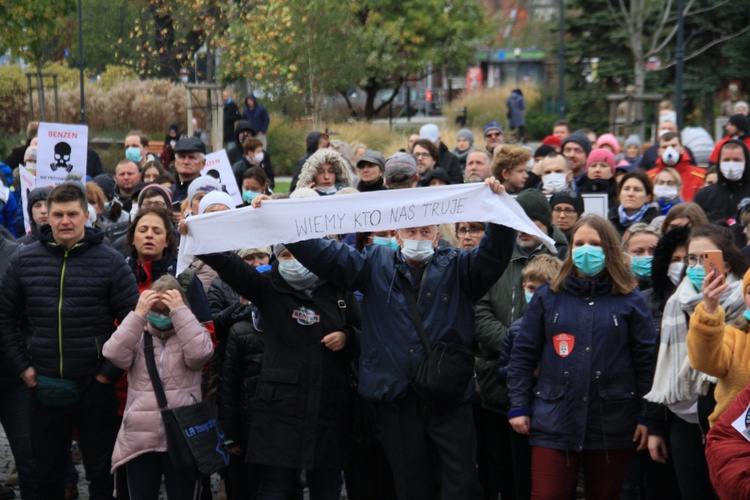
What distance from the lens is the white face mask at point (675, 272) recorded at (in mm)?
6492

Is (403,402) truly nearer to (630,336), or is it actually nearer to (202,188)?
(630,336)

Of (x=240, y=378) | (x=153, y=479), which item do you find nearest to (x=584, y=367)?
(x=240, y=378)

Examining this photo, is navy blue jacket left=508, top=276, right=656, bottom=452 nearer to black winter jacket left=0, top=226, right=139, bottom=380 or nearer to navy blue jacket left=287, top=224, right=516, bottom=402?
navy blue jacket left=287, top=224, right=516, bottom=402

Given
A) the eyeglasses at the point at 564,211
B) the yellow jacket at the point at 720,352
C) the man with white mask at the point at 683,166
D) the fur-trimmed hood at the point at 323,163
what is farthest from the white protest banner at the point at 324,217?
the man with white mask at the point at 683,166

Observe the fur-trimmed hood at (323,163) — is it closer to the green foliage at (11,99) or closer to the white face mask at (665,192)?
the white face mask at (665,192)

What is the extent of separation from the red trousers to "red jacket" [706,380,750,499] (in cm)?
147

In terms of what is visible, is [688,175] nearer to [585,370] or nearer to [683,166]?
[683,166]

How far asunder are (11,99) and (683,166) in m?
21.2

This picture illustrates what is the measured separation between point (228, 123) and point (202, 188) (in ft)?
49.4

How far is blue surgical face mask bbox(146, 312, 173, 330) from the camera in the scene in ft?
21.9

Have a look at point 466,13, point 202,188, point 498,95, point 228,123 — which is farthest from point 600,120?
point 202,188

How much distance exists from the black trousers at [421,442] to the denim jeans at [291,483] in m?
0.74

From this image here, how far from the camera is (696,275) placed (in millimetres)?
5945

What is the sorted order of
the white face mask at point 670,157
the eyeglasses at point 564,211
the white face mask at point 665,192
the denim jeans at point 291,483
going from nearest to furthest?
the denim jeans at point 291,483, the eyeglasses at point 564,211, the white face mask at point 665,192, the white face mask at point 670,157
